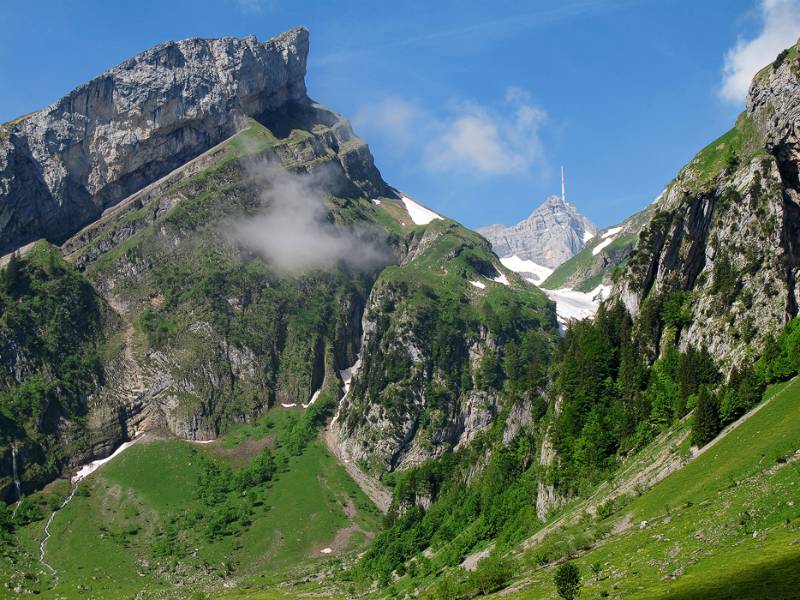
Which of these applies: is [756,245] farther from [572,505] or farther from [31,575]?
[31,575]

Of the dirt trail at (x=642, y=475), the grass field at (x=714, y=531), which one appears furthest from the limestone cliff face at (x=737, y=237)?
the grass field at (x=714, y=531)

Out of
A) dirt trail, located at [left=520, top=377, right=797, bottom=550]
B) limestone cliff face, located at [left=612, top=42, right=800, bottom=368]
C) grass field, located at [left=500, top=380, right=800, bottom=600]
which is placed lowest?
grass field, located at [left=500, top=380, right=800, bottom=600]

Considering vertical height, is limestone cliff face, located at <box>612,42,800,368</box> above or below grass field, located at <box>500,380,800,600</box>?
above

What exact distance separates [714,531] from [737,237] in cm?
8114

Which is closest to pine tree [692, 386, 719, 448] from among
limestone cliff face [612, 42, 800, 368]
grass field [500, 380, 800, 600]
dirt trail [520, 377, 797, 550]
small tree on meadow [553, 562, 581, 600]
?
dirt trail [520, 377, 797, 550]

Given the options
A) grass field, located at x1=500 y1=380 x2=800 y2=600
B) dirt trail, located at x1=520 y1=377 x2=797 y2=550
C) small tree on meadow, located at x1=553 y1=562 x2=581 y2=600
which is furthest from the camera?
dirt trail, located at x1=520 y1=377 x2=797 y2=550

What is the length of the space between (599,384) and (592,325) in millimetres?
20874

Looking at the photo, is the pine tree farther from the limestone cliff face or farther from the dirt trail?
the limestone cliff face

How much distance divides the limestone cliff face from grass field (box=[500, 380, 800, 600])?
27850 millimetres

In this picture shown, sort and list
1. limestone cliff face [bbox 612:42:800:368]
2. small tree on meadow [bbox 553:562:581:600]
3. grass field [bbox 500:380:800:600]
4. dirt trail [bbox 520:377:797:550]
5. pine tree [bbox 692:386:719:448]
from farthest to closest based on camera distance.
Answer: limestone cliff face [bbox 612:42:800:368] < pine tree [bbox 692:386:719:448] < dirt trail [bbox 520:377:797:550] < small tree on meadow [bbox 553:562:581:600] < grass field [bbox 500:380:800:600]

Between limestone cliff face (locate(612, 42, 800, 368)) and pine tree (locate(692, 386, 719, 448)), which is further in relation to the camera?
limestone cliff face (locate(612, 42, 800, 368))

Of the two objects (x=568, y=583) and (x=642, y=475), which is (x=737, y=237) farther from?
(x=568, y=583)

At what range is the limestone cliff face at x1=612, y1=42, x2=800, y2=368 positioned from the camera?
132 meters

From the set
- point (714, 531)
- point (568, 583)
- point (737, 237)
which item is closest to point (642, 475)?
point (714, 531)
